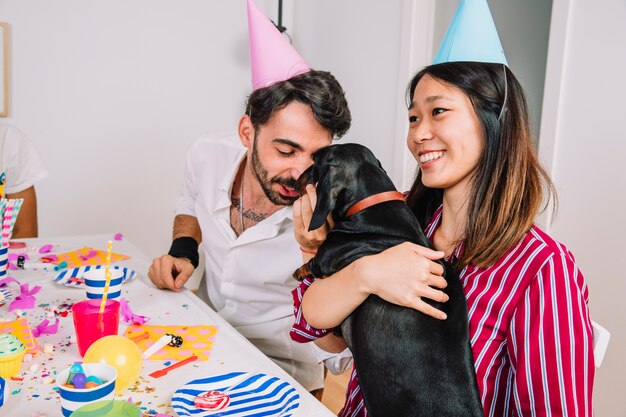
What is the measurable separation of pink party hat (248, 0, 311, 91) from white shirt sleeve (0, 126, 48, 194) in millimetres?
1405

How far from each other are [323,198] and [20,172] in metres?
1.88

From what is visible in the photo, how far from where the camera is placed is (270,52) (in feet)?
5.57

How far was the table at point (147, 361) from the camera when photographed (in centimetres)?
95

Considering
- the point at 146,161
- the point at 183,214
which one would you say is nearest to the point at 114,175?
the point at 146,161

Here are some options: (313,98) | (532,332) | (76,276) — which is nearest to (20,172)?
(76,276)

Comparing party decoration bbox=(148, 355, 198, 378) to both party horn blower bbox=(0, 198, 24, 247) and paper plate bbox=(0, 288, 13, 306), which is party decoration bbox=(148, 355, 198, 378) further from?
party horn blower bbox=(0, 198, 24, 247)

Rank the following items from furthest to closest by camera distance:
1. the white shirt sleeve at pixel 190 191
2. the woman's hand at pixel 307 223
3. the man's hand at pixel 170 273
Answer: the white shirt sleeve at pixel 190 191, the man's hand at pixel 170 273, the woman's hand at pixel 307 223

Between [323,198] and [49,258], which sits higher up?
[323,198]

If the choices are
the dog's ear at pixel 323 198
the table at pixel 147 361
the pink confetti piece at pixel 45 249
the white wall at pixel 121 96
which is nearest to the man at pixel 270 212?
the table at pixel 147 361

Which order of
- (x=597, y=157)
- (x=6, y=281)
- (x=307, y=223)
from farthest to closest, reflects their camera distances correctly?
(x=597, y=157), (x=6, y=281), (x=307, y=223)

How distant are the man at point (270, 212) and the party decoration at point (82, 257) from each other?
0.30 m

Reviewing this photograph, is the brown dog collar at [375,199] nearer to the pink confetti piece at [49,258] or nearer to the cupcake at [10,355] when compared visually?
the cupcake at [10,355]

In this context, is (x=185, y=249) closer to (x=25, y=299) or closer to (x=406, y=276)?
(x=25, y=299)

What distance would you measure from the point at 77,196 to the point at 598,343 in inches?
128
